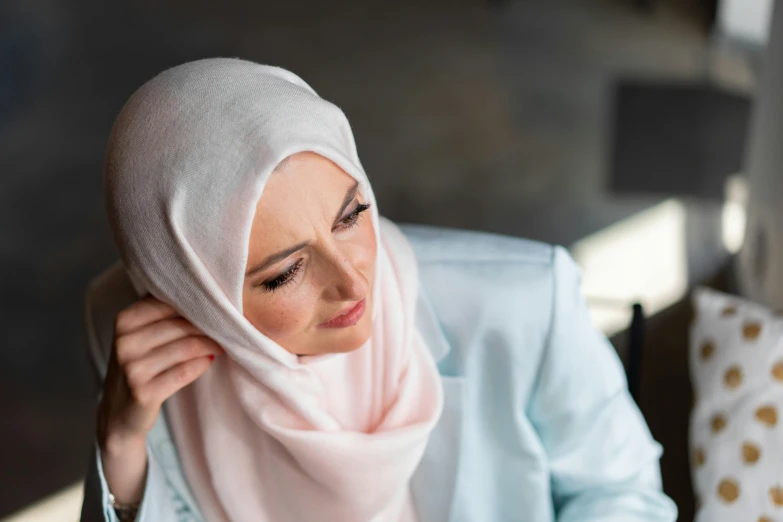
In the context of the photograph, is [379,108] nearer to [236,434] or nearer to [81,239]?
[81,239]

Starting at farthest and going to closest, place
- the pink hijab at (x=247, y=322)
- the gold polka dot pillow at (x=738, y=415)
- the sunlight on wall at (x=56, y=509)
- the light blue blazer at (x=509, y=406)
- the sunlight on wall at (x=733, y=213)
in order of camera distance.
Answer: the sunlight on wall at (x=733, y=213) → the sunlight on wall at (x=56, y=509) → the gold polka dot pillow at (x=738, y=415) → the light blue blazer at (x=509, y=406) → the pink hijab at (x=247, y=322)

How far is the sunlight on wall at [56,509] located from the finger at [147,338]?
1467mm

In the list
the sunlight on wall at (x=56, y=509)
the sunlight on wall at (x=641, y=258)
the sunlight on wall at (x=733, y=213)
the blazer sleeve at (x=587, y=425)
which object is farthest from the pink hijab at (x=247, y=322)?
the sunlight on wall at (x=733, y=213)

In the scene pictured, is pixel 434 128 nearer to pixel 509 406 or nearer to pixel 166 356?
pixel 509 406

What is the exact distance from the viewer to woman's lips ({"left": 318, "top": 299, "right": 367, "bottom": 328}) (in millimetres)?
1104

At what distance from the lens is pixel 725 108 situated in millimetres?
3551

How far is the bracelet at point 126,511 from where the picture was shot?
131cm

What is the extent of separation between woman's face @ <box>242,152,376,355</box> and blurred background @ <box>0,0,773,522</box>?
1.62m

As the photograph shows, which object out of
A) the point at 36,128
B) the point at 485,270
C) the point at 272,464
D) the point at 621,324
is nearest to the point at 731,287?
the point at 621,324

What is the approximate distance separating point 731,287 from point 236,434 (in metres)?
1.73

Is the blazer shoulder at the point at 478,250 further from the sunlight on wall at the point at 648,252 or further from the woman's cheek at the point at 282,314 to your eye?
the sunlight on wall at the point at 648,252

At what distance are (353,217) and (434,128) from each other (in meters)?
2.62

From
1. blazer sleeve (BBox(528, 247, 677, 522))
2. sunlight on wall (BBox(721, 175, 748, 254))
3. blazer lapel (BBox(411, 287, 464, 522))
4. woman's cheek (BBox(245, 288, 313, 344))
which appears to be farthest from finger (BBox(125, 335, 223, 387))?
sunlight on wall (BBox(721, 175, 748, 254))

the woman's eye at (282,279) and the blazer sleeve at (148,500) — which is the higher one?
the woman's eye at (282,279)
